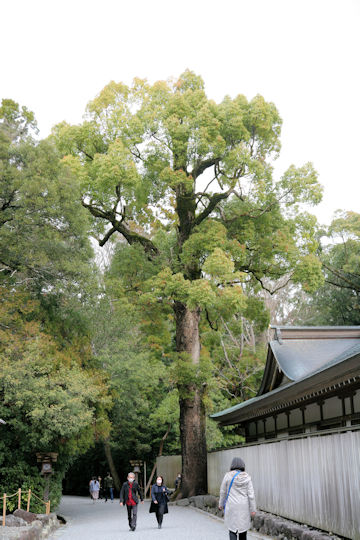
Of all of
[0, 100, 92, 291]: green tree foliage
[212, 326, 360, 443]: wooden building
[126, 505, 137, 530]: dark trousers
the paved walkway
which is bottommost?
the paved walkway

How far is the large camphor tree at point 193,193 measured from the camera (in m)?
20.8

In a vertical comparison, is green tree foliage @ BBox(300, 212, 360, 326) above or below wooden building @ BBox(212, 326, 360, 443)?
above

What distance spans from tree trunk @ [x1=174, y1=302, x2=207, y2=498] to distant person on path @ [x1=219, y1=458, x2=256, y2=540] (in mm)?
14240

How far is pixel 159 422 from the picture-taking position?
106ft

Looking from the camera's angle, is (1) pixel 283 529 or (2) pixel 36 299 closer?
(1) pixel 283 529

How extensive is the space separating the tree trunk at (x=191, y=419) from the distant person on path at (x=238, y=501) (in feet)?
46.7

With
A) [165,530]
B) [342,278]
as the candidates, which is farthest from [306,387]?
[342,278]

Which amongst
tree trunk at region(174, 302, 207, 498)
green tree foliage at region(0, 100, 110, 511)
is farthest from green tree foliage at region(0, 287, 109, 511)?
tree trunk at region(174, 302, 207, 498)

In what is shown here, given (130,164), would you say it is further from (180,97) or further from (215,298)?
(215,298)

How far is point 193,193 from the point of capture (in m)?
23.2

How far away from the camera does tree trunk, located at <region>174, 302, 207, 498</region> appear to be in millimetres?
22078

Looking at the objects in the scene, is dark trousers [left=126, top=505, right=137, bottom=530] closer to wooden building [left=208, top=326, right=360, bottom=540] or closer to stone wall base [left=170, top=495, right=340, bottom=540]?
wooden building [left=208, top=326, right=360, bottom=540]

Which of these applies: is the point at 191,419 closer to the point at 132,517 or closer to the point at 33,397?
the point at 33,397

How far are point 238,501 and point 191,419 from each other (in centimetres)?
1554
